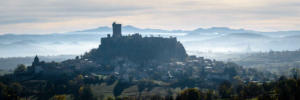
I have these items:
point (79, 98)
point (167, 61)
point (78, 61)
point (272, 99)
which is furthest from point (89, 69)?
point (272, 99)

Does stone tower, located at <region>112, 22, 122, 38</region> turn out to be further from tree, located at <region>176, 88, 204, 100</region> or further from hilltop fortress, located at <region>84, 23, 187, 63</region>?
tree, located at <region>176, 88, 204, 100</region>

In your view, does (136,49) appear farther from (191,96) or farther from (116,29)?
(191,96)

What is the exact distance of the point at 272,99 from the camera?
8844 centimetres

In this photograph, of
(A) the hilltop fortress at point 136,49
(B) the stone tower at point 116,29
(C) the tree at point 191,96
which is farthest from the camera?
(B) the stone tower at point 116,29

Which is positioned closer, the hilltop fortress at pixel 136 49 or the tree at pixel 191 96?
the tree at pixel 191 96

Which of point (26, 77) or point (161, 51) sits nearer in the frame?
point (26, 77)

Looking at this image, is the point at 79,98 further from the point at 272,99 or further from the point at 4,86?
the point at 272,99

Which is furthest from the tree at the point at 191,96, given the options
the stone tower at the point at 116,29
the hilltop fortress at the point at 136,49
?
the stone tower at the point at 116,29

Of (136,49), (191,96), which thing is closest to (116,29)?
(136,49)

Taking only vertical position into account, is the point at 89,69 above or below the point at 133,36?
below

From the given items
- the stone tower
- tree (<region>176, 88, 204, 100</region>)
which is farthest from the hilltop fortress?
tree (<region>176, 88, 204, 100</region>)

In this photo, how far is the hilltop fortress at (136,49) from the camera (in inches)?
7205

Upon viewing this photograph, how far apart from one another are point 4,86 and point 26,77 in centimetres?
2184

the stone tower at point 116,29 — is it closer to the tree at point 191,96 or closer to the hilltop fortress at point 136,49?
the hilltop fortress at point 136,49
